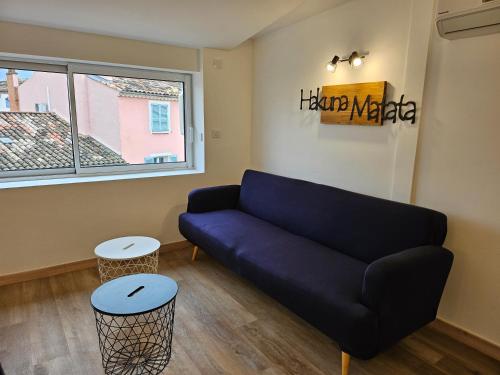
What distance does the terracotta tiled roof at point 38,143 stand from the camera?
2.85 metres

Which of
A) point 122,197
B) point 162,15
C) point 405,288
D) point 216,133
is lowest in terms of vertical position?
point 405,288

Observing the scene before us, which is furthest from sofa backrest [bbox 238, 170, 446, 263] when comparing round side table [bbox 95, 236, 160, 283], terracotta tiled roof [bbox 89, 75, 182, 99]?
terracotta tiled roof [bbox 89, 75, 182, 99]

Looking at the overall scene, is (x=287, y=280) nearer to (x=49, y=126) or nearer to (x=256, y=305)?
(x=256, y=305)

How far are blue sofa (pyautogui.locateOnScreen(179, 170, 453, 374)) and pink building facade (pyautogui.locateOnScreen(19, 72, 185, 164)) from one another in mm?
836

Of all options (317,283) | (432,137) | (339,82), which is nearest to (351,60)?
(339,82)

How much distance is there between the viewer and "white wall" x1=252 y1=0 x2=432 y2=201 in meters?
2.27

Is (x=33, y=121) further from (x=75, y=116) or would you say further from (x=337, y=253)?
(x=337, y=253)

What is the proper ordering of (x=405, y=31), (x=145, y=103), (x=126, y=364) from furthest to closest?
(x=145, y=103)
(x=405, y=31)
(x=126, y=364)

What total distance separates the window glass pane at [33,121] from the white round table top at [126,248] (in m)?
1.07

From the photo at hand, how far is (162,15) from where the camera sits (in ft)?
8.39

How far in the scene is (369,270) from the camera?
1666mm

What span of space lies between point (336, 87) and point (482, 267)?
5.49 ft

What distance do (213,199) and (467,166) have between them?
7.07 ft

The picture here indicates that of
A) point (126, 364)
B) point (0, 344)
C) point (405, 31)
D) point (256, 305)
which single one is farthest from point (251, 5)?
point (0, 344)
